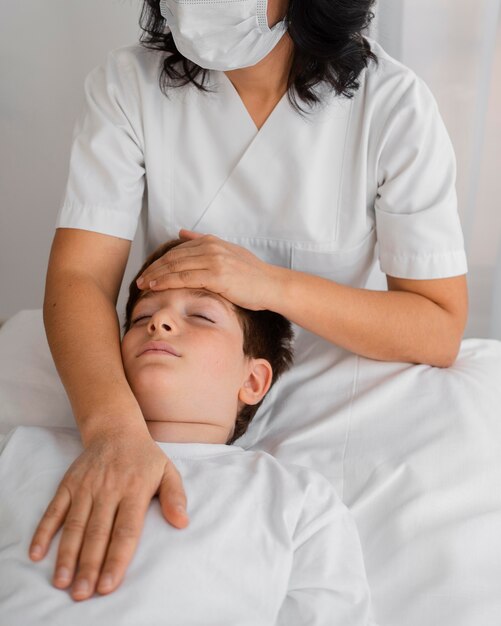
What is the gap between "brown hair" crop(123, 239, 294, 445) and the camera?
1.67m

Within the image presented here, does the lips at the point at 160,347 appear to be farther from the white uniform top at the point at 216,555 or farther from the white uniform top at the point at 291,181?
the white uniform top at the point at 291,181

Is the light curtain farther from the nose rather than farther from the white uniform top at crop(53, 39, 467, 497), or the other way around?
the nose

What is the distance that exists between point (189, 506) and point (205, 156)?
0.76 m

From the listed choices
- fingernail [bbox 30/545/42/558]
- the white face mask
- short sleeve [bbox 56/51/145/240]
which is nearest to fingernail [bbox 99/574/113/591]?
fingernail [bbox 30/545/42/558]

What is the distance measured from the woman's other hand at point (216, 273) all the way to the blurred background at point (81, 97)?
966 mm

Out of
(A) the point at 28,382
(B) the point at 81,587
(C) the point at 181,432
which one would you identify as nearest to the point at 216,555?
(B) the point at 81,587

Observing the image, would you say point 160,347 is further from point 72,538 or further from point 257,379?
point 72,538

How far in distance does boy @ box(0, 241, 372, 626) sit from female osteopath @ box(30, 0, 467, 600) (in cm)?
5

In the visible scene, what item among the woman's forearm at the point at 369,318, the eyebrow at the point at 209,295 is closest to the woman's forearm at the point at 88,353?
the eyebrow at the point at 209,295

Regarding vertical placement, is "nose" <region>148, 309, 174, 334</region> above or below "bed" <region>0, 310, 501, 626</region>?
above

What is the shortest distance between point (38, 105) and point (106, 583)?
1.81 metres

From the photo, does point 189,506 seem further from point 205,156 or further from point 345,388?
point 205,156

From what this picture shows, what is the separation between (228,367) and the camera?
62.3 inches

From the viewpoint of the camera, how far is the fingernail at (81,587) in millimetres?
1187
